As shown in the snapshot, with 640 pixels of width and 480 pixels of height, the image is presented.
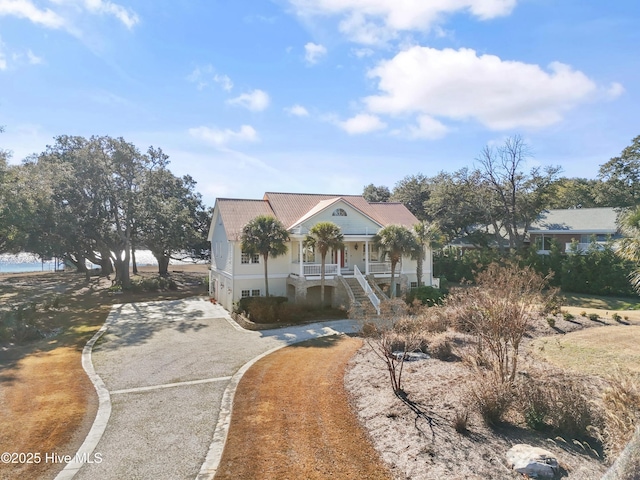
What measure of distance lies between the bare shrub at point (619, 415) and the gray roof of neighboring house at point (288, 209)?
21020 millimetres

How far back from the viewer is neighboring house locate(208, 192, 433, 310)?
85.5 ft

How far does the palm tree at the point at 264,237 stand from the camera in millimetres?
23766

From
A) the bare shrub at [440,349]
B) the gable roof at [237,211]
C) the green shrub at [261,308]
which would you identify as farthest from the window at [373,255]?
the bare shrub at [440,349]

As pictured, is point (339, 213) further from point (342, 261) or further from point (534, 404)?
point (534, 404)

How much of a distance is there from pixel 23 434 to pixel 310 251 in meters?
20.7

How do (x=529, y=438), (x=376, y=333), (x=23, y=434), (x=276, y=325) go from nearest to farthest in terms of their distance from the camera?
1. (x=529, y=438)
2. (x=23, y=434)
3. (x=376, y=333)
4. (x=276, y=325)

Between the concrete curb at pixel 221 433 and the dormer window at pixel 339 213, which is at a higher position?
the dormer window at pixel 339 213

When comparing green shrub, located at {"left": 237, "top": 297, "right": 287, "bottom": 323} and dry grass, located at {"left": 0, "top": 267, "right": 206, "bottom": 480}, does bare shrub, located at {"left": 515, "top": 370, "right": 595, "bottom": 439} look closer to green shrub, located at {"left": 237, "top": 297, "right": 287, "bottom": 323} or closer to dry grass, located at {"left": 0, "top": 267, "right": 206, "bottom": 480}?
dry grass, located at {"left": 0, "top": 267, "right": 206, "bottom": 480}

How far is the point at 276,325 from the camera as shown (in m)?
21.5

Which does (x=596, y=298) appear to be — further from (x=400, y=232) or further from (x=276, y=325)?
(x=276, y=325)

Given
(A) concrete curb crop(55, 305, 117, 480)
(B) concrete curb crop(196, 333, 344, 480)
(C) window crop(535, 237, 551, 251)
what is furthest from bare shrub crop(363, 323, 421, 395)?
(C) window crop(535, 237, 551, 251)

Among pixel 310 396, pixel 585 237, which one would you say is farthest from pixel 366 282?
pixel 585 237

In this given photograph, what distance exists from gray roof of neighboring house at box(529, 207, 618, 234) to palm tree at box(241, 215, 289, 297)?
32.7 m

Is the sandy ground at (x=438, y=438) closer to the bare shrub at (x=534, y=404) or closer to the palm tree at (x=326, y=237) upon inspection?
the bare shrub at (x=534, y=404)
